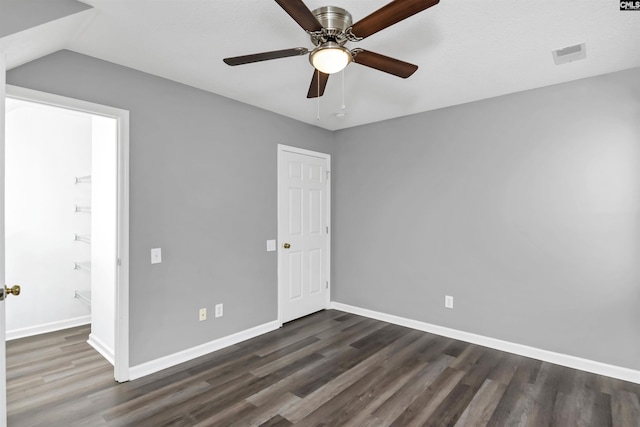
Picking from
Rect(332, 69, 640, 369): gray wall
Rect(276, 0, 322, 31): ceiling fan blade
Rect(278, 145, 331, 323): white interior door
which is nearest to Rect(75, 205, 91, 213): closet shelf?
Rect(278, 145, 331, 323): white interior door

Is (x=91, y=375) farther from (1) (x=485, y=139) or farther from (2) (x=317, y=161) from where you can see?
(1) (x=485, y=139)

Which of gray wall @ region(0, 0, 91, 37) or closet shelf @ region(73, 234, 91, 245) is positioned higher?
gray wall @ region(0, 0, 91, 37)

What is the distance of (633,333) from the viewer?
2.67m

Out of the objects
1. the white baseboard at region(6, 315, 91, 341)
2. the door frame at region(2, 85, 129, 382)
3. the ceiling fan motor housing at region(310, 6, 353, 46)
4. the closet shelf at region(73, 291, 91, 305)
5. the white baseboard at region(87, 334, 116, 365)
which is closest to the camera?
the ceiling fan motor housing at region(310, 6, 353, 46)

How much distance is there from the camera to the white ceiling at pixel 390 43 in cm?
191

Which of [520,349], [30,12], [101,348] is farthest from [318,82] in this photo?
[101,348]

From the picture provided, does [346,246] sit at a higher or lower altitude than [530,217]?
lower

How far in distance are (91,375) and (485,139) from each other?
4.23 metres

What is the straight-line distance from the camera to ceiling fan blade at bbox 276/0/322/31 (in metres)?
1.40

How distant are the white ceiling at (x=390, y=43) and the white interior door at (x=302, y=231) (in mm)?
1064

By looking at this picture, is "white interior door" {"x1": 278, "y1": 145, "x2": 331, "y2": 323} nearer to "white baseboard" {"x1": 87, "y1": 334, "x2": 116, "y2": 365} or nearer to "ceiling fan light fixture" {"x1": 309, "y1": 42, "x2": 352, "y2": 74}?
"white baseboard" {"x1": 87, "y1": 334, "x2": 116, "y2": 365}

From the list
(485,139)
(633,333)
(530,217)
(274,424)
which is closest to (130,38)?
(274,424)

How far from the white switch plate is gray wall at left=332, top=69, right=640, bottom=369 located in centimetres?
247

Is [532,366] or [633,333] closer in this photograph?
[633,333]
